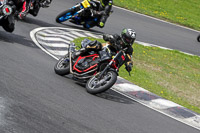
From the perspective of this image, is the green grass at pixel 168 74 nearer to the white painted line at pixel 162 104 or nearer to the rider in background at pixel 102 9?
the white painted line at pixel 162 104

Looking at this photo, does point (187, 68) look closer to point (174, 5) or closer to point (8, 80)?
point (8, 80)

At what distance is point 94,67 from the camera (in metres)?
8.54

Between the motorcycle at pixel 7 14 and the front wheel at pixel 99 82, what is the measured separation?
312 centimetres

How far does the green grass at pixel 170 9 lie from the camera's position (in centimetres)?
2212

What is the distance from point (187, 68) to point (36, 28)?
17.9 ft

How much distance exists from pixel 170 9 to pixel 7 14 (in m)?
16.0

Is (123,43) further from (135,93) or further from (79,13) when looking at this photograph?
(79,13)

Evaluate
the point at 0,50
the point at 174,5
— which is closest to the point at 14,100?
the point at 0,50

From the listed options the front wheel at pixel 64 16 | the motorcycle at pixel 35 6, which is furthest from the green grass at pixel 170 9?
the motorcycle at pixel 35 6

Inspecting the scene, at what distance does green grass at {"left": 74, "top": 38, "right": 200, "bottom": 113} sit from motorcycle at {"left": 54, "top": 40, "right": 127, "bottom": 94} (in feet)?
7.05

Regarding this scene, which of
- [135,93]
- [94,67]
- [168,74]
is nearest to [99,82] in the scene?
[94,67]

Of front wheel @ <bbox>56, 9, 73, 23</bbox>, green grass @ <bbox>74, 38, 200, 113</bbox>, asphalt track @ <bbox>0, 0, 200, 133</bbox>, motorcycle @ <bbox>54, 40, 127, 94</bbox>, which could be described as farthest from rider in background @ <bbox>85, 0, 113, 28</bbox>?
motorcycle @ <bbox>54, 40, 127, 94</bbox>

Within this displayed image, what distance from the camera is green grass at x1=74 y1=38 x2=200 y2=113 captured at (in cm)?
1041

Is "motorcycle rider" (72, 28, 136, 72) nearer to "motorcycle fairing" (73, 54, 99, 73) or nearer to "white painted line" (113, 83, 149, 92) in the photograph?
"motorcycle fairing" (73, 54, 99, 73)
